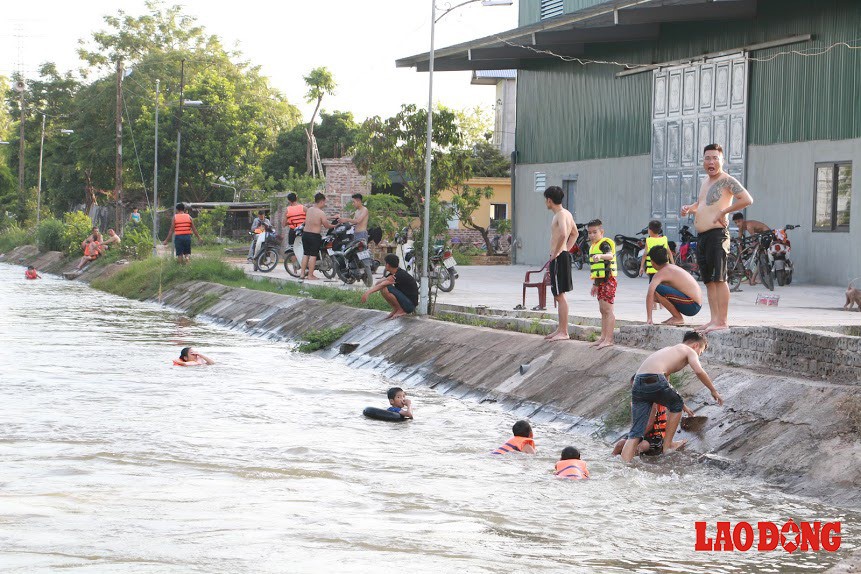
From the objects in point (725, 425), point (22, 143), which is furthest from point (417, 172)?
point (22, 143)

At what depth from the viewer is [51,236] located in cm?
5128

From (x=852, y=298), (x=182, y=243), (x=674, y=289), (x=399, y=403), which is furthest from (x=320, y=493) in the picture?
(x=182, y=243)

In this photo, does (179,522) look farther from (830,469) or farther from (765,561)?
(830,469)

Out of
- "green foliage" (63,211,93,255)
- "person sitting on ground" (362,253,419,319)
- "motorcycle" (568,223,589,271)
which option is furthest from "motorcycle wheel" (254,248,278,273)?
"green foliage" (63,211,93,255)

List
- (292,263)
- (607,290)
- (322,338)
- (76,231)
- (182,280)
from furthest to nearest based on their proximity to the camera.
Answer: (76,231) → (182,280) → (292,263) → (322,338) → (607,290)

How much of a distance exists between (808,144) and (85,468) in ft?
55.5

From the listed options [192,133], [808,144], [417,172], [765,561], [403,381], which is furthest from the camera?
[192,133]

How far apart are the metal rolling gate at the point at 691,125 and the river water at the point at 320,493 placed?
40.2 feet

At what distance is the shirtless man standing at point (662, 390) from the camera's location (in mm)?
10727

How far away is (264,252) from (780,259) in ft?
46.8

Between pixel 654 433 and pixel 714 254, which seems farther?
pixel 714 254

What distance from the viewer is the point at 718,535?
8.60m

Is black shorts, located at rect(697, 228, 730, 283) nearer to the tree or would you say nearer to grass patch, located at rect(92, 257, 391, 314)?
grass patch, located at rect(92, 257, 391, 314)

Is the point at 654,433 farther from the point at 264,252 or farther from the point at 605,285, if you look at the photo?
the point at 264,252
